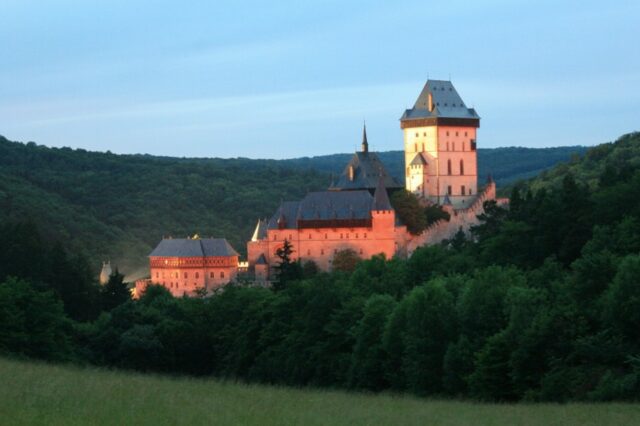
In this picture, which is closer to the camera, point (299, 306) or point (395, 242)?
point (299, 306)

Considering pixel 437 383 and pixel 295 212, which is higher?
pixel 295 212

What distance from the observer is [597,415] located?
85.2 feet

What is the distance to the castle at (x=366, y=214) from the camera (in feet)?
349

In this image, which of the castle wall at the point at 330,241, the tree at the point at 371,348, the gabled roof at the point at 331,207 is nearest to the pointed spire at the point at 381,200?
the gabled roof at the point at 331,207

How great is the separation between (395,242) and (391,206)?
3.22m

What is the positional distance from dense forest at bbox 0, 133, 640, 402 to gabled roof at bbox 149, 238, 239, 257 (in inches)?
1065

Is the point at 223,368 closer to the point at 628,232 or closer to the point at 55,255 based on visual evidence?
the point at 628,232

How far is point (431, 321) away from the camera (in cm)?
4531

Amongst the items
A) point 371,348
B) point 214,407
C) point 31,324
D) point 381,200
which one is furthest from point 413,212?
point 214,407

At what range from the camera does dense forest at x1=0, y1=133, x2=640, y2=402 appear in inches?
1505

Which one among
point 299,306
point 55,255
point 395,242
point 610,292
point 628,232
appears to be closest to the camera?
point 610,292

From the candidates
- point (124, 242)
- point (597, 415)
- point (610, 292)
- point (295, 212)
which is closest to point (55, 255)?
point (295, 212)

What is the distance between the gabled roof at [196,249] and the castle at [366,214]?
0.25 ft

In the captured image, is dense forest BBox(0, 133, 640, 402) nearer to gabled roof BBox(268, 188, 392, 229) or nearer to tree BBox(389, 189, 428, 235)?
gabled roof BBox(268, 188, 392, 229)
